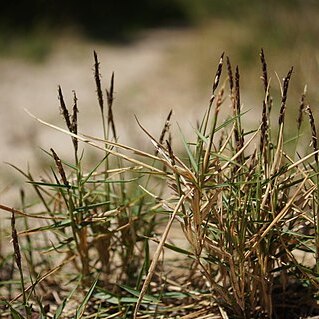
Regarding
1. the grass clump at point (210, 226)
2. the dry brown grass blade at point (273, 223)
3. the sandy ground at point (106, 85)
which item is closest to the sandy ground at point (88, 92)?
the sandy ground at point (106, 85)

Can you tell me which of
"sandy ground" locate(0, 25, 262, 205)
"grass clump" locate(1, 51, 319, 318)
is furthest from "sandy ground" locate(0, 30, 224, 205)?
"grass clump" locate(1, 51, 319, 318)

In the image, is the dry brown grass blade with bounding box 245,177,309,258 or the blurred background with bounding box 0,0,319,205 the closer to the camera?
the dry brown grass blade with bounding box 245,177,309,258

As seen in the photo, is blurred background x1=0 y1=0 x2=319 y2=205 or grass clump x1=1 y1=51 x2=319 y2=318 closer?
grass clump x1=1 y1=51 x2=319 y2=318

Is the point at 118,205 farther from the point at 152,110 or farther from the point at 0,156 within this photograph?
the point at 152,110

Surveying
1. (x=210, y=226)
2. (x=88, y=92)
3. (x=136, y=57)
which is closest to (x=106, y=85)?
(x=88, y=92)

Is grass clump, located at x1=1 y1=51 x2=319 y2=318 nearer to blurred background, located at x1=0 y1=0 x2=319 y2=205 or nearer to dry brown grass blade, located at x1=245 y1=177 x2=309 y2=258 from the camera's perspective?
dry brown grass blade, located at x1=245 y1=177 x2=309 y2=258

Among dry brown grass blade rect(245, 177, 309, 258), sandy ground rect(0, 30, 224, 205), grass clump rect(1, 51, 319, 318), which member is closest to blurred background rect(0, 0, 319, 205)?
sandy ground rect(0, 30, 224, 205)

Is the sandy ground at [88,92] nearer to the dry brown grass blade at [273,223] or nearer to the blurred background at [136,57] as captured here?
the blurred background at [136,57]

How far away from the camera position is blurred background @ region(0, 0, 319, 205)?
412 cm

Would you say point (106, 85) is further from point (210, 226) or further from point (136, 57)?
point (210, 226)

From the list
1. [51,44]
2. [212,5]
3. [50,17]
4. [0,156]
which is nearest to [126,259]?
[0,156]

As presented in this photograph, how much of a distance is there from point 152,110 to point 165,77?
0.77 meters

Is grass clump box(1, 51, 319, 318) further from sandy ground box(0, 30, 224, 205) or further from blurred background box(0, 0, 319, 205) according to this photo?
sandy ground box(0, 30, 224, 205)

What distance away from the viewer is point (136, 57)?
5965 millimetres
